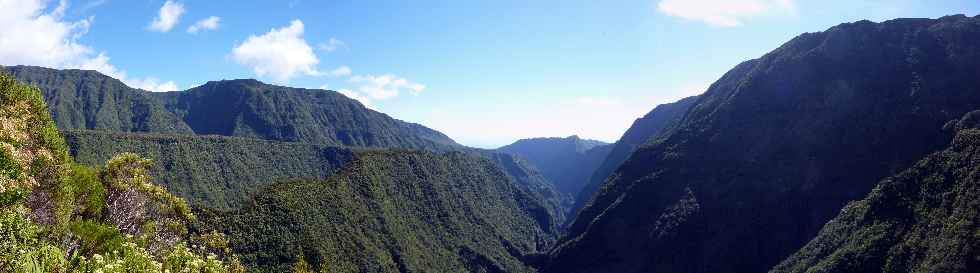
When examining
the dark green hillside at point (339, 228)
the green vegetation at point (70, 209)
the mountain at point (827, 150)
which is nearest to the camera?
the green vegetation at point (70, 209)

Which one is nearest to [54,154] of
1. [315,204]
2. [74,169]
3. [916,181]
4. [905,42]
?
[74,169]

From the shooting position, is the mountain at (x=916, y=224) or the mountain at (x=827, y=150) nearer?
the mountain at (x=916, y=224)

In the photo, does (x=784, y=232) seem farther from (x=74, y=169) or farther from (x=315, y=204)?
(x=74, y=169)

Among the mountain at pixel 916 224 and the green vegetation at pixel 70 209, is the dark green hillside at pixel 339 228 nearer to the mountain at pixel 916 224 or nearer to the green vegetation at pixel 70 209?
the green vegetation at pixel 70 209

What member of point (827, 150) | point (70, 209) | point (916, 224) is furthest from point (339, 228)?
point (827, 150)

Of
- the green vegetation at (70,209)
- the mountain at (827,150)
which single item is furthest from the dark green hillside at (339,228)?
the green vegetation at (70,209)

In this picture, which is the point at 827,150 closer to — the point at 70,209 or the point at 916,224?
the point at 916,224
